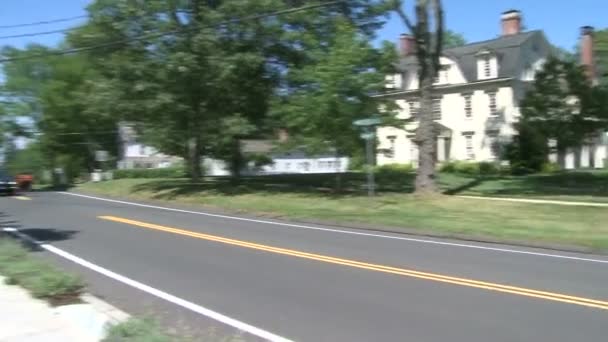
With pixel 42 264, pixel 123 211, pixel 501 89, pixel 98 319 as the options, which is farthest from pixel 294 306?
pixel 501 89

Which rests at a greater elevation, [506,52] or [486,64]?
[506,52]

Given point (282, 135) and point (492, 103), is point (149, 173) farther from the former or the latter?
point (282, 135)

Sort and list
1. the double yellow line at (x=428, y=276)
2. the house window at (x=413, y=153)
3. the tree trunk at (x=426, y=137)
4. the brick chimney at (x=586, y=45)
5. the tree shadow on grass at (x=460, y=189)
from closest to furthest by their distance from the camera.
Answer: the double yellow line at (x=428, y=276), the tree trunk at (x=426, y=137), the tree shadow on grass at (x=460, y=189), the brick chimney at (x=586, y=45), the house window at (x=413, y=153)

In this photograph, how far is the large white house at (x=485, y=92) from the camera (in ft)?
159

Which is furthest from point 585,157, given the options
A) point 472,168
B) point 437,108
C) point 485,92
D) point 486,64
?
point 472,168

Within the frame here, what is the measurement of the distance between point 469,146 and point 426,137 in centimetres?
2819

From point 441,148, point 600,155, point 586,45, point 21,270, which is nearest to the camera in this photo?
point 21,270

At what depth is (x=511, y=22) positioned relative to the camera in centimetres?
5353

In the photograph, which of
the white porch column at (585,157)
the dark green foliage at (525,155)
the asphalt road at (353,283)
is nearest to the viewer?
the asphalt road at (353,283)

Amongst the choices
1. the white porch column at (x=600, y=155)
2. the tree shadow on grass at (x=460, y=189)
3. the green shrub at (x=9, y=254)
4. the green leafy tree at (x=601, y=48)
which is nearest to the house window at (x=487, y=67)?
the white porch column at (x=600, y=155)

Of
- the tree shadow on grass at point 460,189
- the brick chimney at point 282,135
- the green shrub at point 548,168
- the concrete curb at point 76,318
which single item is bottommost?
the concrete curb at point 76,318

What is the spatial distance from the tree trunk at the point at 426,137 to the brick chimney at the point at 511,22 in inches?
1280

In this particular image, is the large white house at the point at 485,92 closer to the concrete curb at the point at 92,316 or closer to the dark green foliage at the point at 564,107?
the dark green foliage at the point at 564,107

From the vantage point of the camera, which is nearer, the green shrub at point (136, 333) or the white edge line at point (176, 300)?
the green shrub at point (136, 333)
